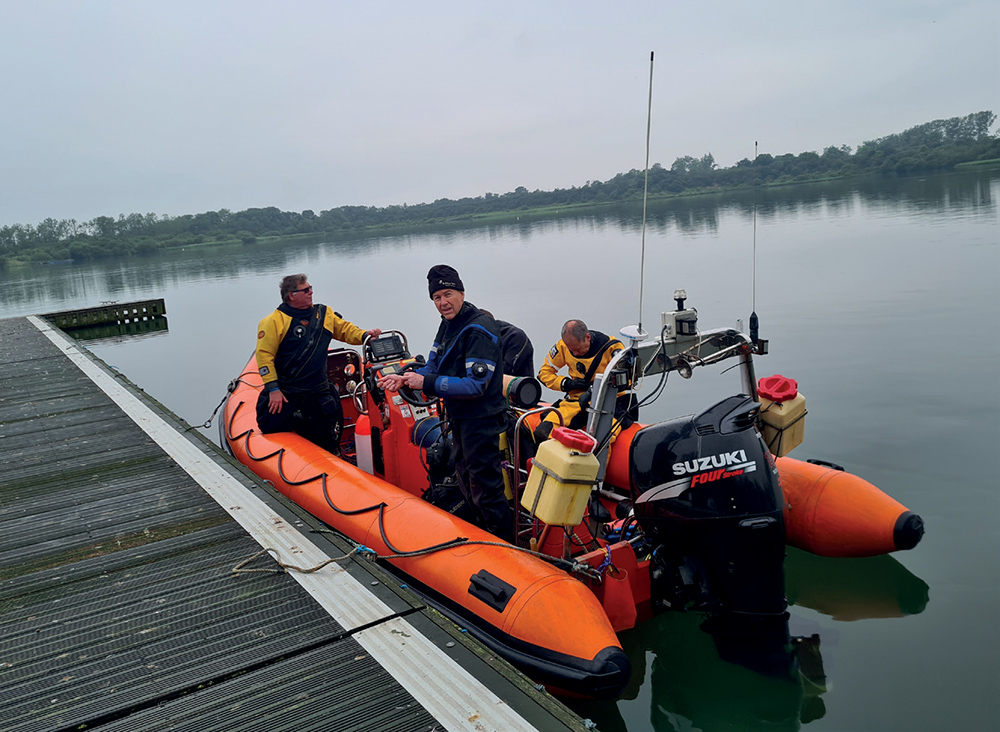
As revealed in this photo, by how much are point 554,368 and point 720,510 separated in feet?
7.55

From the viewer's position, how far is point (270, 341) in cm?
479

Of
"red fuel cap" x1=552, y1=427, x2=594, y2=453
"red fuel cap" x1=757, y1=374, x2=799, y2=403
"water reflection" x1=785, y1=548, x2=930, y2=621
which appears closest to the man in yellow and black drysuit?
"red fuel cap" x1=757, y1=374, x2=799, y2=403

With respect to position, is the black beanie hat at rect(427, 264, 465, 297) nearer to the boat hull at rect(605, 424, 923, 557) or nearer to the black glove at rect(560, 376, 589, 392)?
the boat hull at rect(605, 424, 923, 557)

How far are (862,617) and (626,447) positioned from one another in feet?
5.32

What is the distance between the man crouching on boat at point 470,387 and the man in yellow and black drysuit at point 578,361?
112cm

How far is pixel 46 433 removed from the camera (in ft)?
17.9

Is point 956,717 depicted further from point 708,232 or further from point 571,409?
point 708,232

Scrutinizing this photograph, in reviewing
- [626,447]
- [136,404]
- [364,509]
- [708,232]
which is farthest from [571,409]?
[708,232]

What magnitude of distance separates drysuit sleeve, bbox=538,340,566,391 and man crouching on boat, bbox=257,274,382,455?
1200 mm

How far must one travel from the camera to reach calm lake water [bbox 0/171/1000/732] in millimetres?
3299

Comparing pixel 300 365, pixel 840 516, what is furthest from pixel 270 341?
pixel 840 516

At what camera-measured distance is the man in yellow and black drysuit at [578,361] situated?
4594 mm

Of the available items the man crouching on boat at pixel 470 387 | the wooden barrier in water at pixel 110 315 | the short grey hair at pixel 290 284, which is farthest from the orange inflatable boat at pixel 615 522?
the wooden barrier in water at pixel 110 315

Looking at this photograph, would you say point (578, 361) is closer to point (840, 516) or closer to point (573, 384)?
point (573, 384)
